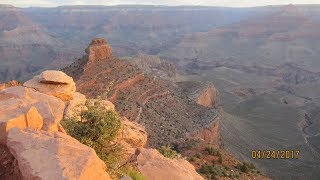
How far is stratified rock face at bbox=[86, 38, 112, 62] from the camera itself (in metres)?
45.7

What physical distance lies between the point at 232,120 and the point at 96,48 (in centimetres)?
2659

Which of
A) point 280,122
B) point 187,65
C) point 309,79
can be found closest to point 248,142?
point 280,122

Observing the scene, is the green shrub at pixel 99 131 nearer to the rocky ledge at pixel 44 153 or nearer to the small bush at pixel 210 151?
the rocky ledge at pixel 44 153

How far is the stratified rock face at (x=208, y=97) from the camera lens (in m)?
68.7

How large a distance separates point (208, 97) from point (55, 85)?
5322cm

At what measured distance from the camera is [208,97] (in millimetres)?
73625

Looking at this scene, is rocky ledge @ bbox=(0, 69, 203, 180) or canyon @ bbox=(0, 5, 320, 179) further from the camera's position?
canyon @ bbox=(0, 5, 320, 179)

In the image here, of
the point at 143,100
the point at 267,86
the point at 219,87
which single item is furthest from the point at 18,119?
the point at 267,86

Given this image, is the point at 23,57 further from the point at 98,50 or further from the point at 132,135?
the point at 132,135

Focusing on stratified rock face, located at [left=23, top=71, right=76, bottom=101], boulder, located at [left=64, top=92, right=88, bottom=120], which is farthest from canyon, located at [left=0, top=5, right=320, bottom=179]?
stratified rock face, located at [left=23, top=71, right=76, bottom=101]

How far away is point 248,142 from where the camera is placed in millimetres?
57031

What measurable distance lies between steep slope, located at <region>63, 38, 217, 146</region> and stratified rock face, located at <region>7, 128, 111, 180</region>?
86.0 feet
